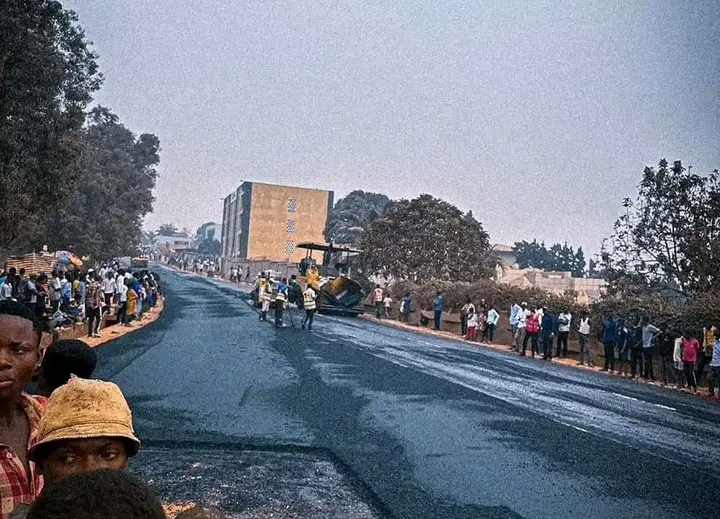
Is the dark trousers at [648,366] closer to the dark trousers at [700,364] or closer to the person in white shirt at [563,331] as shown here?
the dark trousers at [700,364]

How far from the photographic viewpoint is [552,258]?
87500mm

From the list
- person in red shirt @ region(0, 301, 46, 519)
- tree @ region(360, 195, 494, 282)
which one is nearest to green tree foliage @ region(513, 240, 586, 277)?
tree @ region(360, 195, 494, 282)

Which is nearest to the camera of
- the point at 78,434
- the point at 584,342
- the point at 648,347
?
the point at 78,434

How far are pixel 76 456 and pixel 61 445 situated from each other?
0.06 m

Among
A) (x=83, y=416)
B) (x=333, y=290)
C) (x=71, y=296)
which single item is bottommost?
(x=71, y=296)

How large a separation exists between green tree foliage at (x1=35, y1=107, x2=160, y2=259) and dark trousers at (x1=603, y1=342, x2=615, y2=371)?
18524mm

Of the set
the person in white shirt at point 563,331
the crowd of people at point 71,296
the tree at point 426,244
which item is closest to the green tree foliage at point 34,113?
the crowd of people at point 71,296

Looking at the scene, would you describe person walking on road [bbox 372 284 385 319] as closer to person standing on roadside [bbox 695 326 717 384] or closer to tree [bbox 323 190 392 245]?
tree [bbox 323 190 392 245]

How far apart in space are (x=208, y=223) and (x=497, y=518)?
175169 millimetres

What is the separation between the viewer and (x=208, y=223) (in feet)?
577

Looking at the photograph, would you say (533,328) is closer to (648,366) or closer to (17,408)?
(648,366)

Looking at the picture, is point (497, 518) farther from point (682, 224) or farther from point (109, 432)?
point (682, 224)

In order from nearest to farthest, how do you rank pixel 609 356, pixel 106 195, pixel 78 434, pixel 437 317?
1. pixel 78 434
2. pixel 609 356
3. pixel 437 317
4. pixel 106 195

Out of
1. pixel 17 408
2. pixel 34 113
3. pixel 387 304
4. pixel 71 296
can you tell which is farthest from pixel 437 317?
pixel 17 408
